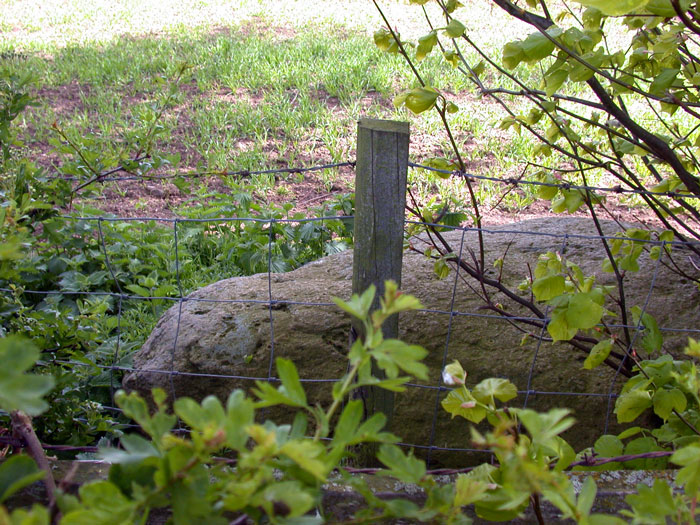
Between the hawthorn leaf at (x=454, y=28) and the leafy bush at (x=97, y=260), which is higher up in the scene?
the hawthorn leaf at (x=454, y=28)

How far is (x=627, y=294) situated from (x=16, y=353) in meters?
2.39

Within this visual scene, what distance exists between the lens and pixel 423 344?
2.35 metres

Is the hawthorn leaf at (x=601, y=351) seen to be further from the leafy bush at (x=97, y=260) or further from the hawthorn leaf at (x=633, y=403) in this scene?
the leafy bush at (x=97, y=260)

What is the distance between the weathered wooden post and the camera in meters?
1.69

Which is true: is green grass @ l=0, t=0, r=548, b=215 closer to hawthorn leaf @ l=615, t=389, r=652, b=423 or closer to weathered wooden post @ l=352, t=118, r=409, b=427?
weathered wooden post @ l=352, t=118, r=409, b=427

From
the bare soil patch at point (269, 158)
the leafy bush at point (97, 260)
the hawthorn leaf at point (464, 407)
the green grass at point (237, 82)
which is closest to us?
the hawthorn leaf at point (464, 407)

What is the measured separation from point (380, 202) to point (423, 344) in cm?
81

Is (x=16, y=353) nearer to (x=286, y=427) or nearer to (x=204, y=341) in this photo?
(x=286, y=427)

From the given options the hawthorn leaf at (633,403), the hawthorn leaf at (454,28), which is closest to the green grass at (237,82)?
the hawthorn leaf at (454,28)

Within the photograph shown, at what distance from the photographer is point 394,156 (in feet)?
5.56

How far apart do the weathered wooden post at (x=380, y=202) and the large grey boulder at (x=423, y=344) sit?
1.54ft

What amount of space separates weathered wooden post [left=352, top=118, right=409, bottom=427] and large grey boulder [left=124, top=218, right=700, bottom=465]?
18.5 inches

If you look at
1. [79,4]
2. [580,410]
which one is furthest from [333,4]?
[580,410]

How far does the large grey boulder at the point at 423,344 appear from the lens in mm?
2264
